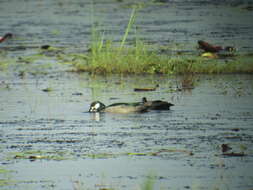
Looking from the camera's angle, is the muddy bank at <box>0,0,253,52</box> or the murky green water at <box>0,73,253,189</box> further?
the muddy bank at <box>0,0,253,52</box>

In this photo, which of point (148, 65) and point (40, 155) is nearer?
point (40, 155)

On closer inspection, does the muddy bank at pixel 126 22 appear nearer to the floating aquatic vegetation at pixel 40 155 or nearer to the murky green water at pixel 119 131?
the murky green water at pixel 119 131

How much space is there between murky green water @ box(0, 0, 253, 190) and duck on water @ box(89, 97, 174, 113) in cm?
11

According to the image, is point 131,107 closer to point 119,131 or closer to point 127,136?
point 119,131

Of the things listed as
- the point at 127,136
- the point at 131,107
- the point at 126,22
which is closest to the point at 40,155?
the point at 127,136

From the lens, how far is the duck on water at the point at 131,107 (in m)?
14.3


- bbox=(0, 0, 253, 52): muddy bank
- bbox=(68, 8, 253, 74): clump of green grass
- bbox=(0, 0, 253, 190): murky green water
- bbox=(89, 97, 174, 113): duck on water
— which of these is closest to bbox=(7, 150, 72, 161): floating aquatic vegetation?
bbox=(0, 0, 253, 190): murky green water

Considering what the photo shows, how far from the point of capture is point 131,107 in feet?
46.8

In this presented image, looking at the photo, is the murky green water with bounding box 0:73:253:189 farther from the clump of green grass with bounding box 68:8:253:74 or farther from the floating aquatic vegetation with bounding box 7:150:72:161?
the clump of green grass with bounding box 68:8:253:74

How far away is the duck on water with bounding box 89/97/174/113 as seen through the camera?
14258 mm

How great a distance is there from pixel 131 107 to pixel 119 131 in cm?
160

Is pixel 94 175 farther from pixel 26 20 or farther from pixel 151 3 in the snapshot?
pixel 151 3

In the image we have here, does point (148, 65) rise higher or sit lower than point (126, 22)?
lower

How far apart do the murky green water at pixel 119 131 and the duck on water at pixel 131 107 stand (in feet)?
0.35
